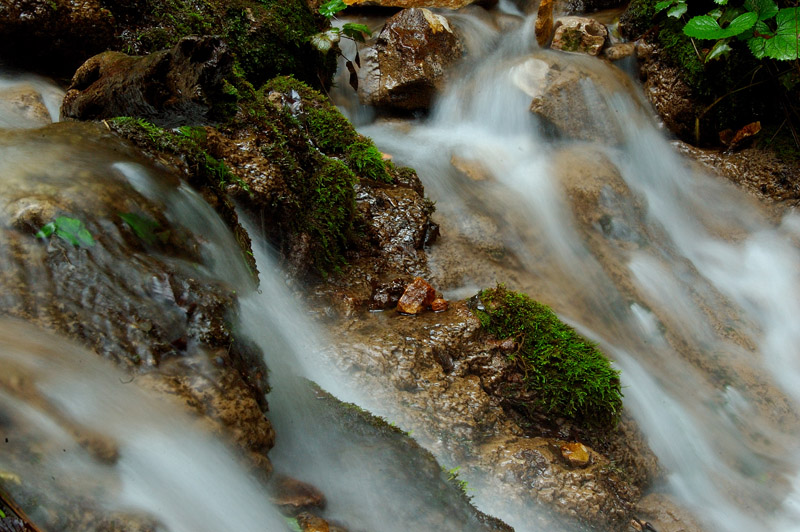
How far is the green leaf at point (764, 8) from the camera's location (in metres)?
6.21

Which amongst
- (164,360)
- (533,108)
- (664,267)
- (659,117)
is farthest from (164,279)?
(659,117)

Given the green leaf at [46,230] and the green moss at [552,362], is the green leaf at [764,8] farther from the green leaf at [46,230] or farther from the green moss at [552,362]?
the green leaf at [46,230]

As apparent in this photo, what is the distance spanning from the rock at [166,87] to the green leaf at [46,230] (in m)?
1.22

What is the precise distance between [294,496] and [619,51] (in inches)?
291

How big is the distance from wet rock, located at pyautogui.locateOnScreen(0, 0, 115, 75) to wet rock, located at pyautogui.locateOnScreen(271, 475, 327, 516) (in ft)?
12.5

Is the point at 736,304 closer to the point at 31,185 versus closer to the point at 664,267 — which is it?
the point at 664,267

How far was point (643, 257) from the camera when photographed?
17.8 ft

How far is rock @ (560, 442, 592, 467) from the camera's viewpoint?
10.1 feet

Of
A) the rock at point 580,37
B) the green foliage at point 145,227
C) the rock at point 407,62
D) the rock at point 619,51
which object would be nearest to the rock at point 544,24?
the rock at point 580,37

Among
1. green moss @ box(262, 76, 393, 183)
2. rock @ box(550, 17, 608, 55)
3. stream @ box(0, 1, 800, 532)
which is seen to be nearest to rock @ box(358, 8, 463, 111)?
stream @ box(0, 1, 800, 532)

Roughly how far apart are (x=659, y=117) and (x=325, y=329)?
18.5 feet

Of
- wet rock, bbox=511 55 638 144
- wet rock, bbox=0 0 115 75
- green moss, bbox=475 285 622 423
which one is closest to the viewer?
green moss, bbox=475 285 622 423

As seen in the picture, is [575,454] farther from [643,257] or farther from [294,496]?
[643,257]

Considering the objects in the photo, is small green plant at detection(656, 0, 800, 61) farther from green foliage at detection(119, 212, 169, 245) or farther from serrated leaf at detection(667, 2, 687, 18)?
green foliage at detection(119, 212, 169, 245)
